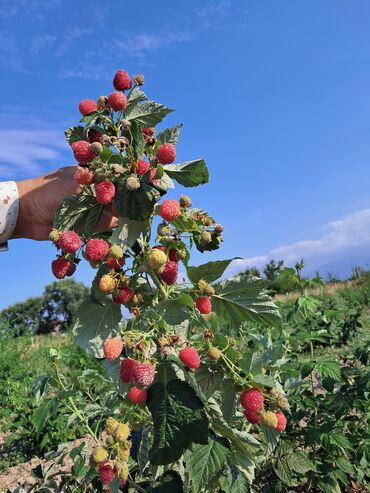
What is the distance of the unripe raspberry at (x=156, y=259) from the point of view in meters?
1.09

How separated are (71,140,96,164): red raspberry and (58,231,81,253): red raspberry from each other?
0.59 feet

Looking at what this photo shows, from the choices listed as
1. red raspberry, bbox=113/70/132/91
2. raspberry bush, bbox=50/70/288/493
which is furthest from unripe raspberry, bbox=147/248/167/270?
red raspberry, bbox=113/70/132/91

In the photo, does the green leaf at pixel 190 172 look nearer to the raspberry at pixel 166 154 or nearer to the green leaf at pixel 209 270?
the raspberry at pixel 166 154

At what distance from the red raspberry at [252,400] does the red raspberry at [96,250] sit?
0.50 m

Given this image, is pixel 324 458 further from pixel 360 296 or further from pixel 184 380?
pixel 360 296

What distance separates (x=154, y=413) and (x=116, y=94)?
0.76 m

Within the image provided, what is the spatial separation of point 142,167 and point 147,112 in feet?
0.70

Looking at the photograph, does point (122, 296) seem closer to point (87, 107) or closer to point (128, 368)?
point (128, 368)

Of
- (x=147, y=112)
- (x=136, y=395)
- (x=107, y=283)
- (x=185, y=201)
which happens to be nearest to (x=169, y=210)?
(x=185, y=201)

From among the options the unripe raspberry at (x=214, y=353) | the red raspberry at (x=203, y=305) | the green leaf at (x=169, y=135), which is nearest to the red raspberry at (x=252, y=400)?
the unripe raspberry at (x=214, y=353)

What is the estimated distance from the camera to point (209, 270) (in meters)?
1.23

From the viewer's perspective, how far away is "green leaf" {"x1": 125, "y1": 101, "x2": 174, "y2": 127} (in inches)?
50.6

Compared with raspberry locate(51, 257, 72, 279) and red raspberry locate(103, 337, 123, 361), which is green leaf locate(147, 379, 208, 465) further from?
raspberry locate(51, 257, 72, 279)

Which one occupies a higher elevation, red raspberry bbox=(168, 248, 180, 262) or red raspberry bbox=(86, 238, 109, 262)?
red raspberry bbox=(86, 238, 109, 262)
